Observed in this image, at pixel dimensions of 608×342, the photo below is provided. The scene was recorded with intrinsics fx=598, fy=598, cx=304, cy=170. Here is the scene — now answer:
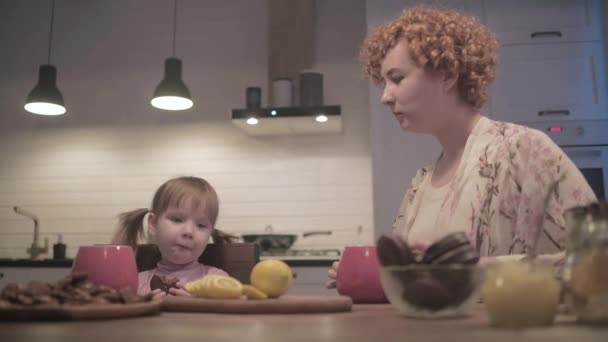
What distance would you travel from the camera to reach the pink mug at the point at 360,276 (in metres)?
1.08

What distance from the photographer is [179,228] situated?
1.69 meters

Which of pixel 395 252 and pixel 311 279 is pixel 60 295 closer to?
pixel 395 252

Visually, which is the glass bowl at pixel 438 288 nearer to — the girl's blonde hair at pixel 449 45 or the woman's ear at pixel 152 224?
the girl's blonde hair at pixel 449 45

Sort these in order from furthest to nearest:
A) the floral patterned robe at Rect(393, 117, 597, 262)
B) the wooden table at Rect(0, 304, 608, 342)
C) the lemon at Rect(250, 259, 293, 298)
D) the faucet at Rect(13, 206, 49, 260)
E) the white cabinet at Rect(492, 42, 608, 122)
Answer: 1. the faucet at Rect(13, 206, 49, 260)
2. the white cabinet at Rect(492, 42, 608, 122)
3. the floral patterned robe at Rect(393, 117, 597, 262)
4. the lemon at Rect(250, 259, 293, 298)
5. the wooden table at Rect(0, 304, 608, 342)

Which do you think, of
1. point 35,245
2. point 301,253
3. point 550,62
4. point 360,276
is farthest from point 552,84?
point 35,245

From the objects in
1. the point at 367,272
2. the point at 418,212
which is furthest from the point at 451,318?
the point at 418,212

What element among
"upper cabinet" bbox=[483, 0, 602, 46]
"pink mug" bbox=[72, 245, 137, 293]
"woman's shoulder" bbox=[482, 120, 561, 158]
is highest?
"upper cabinet" bbox=[483, 0, 602, 46]

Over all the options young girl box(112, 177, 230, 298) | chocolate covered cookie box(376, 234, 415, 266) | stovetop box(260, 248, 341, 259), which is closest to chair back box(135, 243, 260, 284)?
young girl box(112, 177, 230, 298)

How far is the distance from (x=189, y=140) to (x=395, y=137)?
1.57 meters

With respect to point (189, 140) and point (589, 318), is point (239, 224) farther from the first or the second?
point (589, 318)

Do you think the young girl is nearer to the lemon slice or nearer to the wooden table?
the lemon slice

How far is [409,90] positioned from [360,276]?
532mm

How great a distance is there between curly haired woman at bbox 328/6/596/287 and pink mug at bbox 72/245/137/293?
16.9 inches

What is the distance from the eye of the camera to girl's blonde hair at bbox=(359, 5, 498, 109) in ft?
4.67
